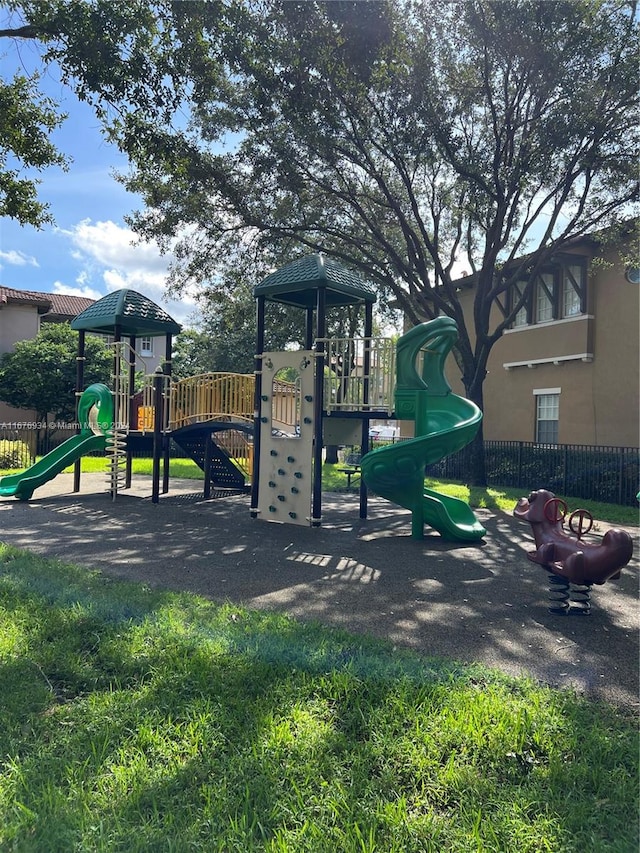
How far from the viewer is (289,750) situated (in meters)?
3.00

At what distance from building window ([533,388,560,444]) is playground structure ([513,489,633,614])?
12.9 m

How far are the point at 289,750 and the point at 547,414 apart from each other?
17572 millimetres

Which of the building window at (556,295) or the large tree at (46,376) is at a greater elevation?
the building window at (556,295)

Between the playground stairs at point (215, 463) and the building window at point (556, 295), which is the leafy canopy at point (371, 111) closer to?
the building window at point (556, 295)

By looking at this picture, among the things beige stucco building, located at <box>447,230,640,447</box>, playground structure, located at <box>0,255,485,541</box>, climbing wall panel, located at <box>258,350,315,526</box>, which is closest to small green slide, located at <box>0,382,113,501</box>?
playground structure, located at <box>0,255,485,541</box>

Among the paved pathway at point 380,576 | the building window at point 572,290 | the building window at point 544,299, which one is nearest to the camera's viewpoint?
the paved pathway at point 380,576

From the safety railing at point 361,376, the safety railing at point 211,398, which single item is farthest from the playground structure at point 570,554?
the safety railing at point 211,398

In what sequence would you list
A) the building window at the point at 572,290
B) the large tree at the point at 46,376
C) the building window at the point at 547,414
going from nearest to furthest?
the building window at the point at 572,290
the building window at the point at 547,414
the large tree at the point at 46,376

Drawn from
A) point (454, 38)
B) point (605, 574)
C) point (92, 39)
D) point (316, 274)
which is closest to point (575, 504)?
point (316, 274)

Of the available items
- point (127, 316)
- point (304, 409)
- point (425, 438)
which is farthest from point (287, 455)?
point (127, 316)

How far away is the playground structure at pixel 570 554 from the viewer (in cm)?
514

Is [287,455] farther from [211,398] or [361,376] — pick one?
[211,398]

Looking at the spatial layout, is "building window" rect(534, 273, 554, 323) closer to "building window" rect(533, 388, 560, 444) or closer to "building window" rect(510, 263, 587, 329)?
"building window" rect(510, 263, 587, 329)

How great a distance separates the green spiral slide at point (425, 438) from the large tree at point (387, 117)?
463cm
